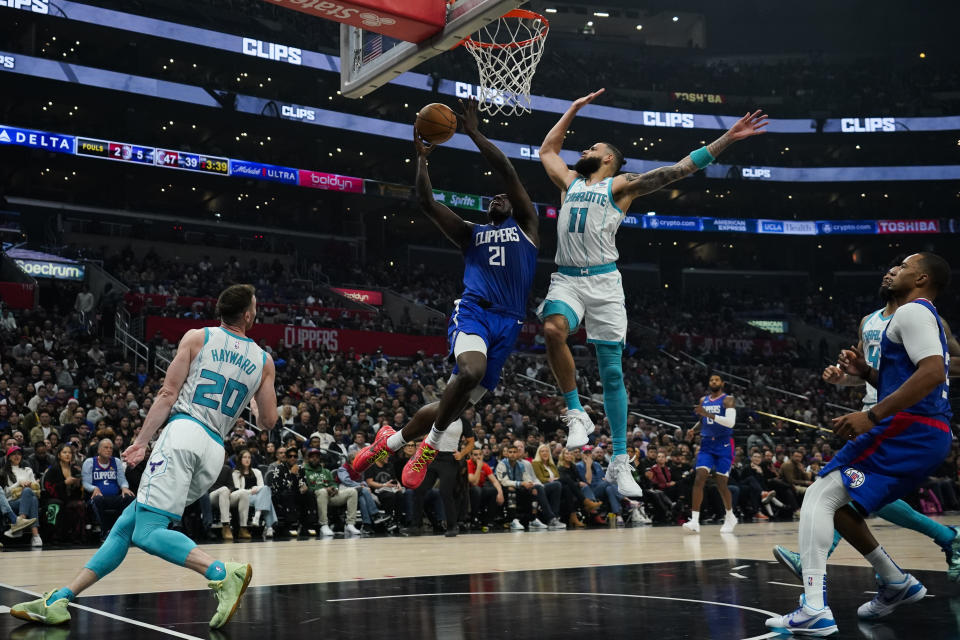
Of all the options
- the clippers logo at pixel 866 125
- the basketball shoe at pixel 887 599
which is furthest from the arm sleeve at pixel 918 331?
the clippers logo at pixel 866 125

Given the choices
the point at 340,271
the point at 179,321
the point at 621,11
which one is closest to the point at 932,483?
the point at 179,321

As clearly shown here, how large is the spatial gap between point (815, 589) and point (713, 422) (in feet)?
25.6

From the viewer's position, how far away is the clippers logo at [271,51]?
31172 millimetres

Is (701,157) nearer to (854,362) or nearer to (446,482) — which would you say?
(854,362)

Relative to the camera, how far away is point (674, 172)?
575 centimetres

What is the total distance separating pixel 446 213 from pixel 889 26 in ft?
162

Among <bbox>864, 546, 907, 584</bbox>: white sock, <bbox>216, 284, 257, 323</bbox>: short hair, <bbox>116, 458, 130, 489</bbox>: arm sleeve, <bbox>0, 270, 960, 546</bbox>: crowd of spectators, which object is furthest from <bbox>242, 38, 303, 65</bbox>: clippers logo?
<bbox>864, 546, 907, 584</bbox>: white sock

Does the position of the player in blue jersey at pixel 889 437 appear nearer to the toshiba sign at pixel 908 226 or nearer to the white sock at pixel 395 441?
the white sock at pixel 395 441

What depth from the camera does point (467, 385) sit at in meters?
5.62

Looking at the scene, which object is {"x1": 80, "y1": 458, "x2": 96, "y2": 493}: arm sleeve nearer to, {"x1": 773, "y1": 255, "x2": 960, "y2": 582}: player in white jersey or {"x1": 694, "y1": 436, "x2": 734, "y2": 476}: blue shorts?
{"x1": 694, "y1": 436, "x2": 734, "y2": 476}: blue shorts

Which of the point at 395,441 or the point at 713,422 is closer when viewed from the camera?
the point at 395,441

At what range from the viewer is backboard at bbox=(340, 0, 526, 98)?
20.9 ft

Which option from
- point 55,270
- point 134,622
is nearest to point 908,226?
point 55,270

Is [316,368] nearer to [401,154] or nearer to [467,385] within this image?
[467,385]
